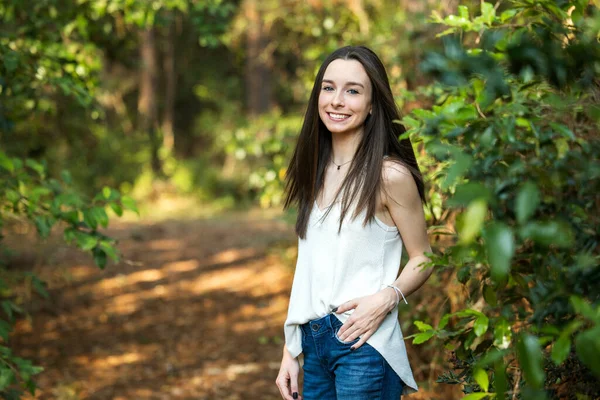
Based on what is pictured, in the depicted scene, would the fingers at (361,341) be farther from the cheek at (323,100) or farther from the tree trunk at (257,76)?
the tree trunk at (257,76)

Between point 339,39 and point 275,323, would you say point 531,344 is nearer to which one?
point 339,39

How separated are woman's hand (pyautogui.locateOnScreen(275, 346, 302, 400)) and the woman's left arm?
13.5 inches

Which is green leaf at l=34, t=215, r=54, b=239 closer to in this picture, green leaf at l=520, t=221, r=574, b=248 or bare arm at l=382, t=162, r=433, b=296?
bare arm at l=382, t=162, r=433, b=296

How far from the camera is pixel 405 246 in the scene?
228cm

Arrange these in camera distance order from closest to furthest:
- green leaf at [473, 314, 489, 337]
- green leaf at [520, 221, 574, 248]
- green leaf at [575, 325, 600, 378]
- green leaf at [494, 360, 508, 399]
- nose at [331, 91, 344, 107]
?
1. green leaf at [575, 325, 600, 378]
2. green leaf at [520, 221, 574, 248]
3. green leaf at [494, 360, 508, 399]
4. green leaf at [473, 314, 489, 337]
5. nose at [331, 91, 344, 107]

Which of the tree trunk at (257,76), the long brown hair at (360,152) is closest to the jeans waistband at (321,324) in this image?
the long brown hair at (360,152)

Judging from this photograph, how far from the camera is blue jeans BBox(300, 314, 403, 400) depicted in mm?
2240

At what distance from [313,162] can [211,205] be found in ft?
47.3

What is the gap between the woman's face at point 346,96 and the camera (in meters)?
2.39

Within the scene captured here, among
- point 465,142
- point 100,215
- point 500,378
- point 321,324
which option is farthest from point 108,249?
point 500,378

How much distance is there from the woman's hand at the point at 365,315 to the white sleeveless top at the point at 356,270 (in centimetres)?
4

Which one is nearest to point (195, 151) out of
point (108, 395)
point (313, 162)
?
point (108, 395)

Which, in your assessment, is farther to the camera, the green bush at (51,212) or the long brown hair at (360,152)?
the green bush at (51,212)

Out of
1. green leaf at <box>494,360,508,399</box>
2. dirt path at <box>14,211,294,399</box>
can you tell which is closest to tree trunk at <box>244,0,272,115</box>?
dirt path at <box>14,211,294,399</box>
